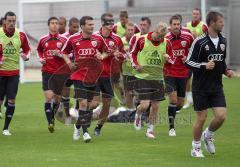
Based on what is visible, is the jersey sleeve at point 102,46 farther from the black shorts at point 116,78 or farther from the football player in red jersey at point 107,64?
the black shorts at point 116,78

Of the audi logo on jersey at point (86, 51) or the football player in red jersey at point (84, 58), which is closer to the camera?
the football player in red jersey at point (84, 58)

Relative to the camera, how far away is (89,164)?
1193 cm

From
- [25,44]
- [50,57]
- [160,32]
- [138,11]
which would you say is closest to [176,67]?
[160,32]

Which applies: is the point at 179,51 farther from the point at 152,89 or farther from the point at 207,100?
the point at 207,100

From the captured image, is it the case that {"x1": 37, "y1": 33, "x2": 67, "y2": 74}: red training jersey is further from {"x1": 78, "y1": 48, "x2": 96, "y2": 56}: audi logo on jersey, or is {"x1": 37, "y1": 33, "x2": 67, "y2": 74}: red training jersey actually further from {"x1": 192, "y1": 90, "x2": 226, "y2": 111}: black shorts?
{"x1": 192, "y1": 90, "x2": 226, "y2": 111}: black shorts

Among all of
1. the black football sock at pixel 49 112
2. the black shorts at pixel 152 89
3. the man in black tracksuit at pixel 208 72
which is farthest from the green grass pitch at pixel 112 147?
the black shorts at pixel 152 89

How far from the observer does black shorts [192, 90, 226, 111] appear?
41.1ft

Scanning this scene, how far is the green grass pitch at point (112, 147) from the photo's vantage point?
12.1 metres

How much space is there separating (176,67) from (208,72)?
353cm

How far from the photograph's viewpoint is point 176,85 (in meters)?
16.2

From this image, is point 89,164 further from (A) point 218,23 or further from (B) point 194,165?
(A) point 218,23

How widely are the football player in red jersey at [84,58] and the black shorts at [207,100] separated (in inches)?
109

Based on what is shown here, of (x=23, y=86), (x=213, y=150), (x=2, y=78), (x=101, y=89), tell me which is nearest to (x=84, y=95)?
(x=101, y=89)

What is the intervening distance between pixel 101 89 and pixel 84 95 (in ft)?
3.31
